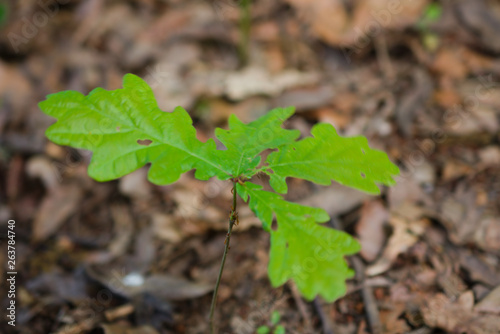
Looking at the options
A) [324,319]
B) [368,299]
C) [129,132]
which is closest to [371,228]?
[368,299]

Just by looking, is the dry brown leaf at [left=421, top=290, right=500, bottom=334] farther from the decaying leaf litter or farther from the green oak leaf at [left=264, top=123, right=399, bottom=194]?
the green oak leaf at [left=264, top=123, right=399, bottom=194]

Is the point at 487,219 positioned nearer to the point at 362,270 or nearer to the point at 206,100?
the point at 362,270

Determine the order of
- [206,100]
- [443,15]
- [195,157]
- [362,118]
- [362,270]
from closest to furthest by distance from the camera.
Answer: [195,157] → [362,270] → [362,118] → [206,100] → [443,15]

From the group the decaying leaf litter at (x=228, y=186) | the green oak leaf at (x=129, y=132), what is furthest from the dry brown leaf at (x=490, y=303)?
the green oak leaf at (x=129, y=132)

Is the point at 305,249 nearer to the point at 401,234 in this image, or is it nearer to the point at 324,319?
the point at 324,319

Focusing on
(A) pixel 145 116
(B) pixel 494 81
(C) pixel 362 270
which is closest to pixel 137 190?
(A) pixel 145 116
